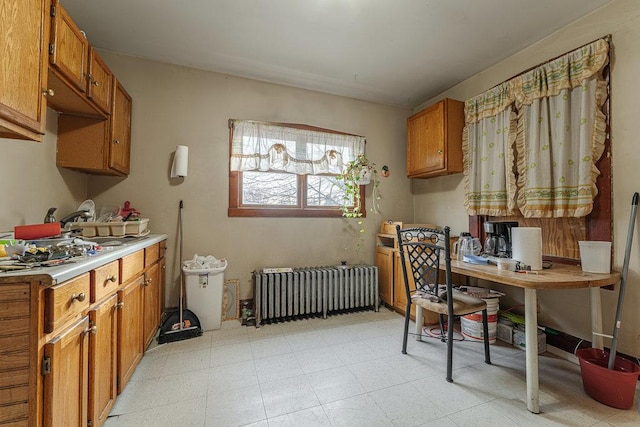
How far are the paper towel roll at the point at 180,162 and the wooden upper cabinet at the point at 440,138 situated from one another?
2694 mm

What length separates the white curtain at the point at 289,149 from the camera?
2.93 m

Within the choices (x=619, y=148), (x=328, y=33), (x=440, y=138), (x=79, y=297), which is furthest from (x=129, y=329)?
(x=619, y=148)

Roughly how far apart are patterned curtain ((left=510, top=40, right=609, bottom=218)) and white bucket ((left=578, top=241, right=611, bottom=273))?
33 cm

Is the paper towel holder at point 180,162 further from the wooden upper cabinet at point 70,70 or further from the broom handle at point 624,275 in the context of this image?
the broom handle at point 624,275

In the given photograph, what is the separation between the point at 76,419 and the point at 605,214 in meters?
3.35

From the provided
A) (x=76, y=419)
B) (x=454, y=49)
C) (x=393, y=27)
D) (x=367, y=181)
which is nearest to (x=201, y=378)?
(x=76, y=419)

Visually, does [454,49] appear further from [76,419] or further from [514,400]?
[76,419]

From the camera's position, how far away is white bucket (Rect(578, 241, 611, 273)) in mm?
1734

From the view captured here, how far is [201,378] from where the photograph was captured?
1.84 metres

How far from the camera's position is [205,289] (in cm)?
256

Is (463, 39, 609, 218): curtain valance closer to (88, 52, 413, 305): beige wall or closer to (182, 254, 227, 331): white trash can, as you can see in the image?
(88, 52, 413, 305): beige wall

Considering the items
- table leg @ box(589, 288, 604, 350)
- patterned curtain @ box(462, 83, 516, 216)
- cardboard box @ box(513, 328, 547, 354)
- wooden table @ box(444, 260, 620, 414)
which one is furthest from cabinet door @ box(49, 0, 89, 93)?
cardboard box @ box(513, 328, 547, 354)

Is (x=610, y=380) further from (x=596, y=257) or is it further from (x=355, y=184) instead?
(x=355, y=184)

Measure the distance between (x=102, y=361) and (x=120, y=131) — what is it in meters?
1.93
